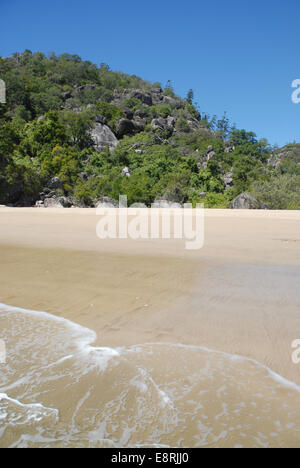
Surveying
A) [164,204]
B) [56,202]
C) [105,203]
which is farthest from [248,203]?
[56,202]

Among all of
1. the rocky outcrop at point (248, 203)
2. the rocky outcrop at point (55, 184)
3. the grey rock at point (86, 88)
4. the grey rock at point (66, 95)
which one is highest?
the grey rock at point (86, 88)

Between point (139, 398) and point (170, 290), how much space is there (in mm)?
2215

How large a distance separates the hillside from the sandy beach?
22537 mm

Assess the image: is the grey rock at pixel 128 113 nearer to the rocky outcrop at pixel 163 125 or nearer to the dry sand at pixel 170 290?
the rocky outcrop at pixel 163 125

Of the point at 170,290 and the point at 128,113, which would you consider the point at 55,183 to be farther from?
the point at 128,113

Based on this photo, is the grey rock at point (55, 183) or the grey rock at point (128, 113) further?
the grey rock at point (128, 113)

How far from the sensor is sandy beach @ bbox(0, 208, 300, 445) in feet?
9.73

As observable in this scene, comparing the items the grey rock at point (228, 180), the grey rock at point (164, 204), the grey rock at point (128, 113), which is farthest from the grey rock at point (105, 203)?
the grey rock at point (128, 113)

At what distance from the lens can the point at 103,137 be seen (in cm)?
5947

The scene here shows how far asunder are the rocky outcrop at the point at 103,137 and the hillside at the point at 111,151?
191 millimetres

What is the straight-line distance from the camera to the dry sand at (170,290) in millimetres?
2982

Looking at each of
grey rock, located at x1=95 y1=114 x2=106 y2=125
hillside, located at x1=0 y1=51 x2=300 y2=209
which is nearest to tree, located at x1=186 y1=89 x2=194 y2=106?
hillside, located at x1=0 y1=51 x2=300 y2=209
